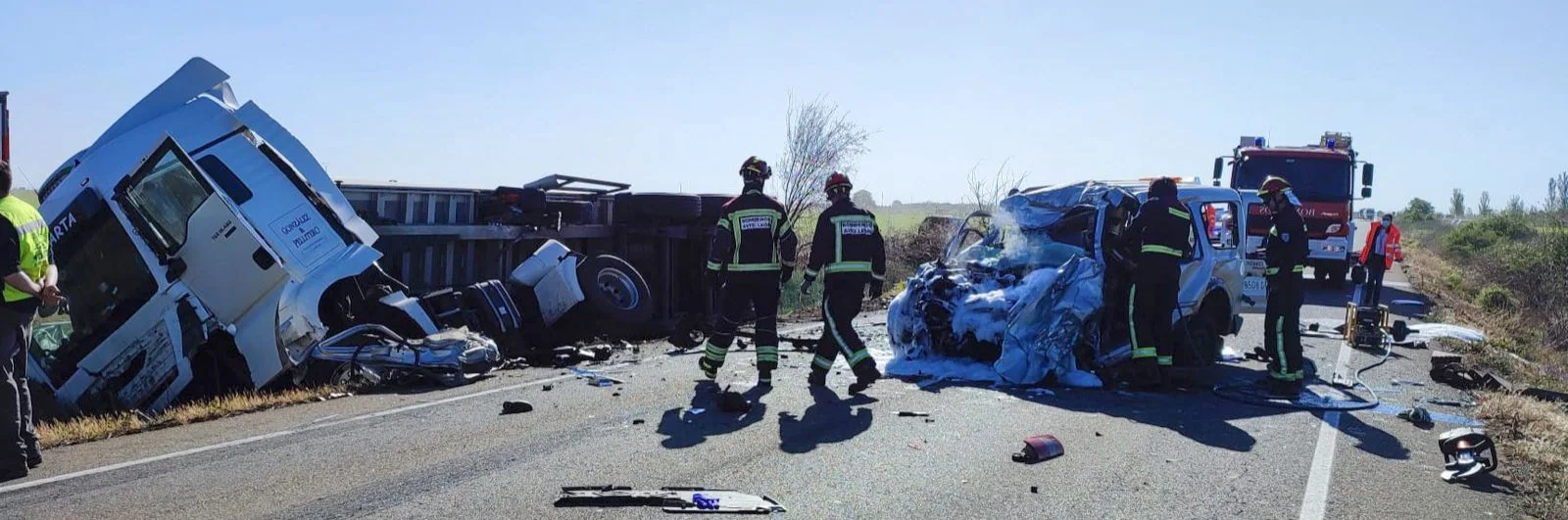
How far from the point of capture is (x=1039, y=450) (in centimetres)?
618

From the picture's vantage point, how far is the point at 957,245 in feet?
35.3

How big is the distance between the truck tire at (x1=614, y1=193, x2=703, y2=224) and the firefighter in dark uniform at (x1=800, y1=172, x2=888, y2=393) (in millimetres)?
5153

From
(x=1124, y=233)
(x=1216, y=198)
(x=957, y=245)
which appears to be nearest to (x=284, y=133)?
(x=957, y=245)

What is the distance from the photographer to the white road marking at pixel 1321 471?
5.26 metres

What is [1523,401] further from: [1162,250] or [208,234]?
[208,234]

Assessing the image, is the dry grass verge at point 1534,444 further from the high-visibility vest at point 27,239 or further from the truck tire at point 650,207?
the truck tire at point 650,207

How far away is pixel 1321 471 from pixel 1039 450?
1.47 metres

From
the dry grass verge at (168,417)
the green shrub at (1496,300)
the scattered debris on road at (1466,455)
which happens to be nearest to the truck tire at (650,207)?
the dry grass verge at (168,417)

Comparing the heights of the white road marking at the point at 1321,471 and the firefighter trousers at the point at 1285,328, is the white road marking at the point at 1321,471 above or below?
below

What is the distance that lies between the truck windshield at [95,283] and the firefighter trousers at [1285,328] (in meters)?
8.17

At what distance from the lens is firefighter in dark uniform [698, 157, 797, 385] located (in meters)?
8.53

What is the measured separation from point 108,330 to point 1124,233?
7.43 metres

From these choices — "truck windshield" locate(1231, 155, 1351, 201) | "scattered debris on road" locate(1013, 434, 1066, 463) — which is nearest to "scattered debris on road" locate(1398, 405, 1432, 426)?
"scattered debris on road" locate(1013, 434, 1066, 463)

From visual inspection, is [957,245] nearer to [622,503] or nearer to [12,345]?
[622,503]
